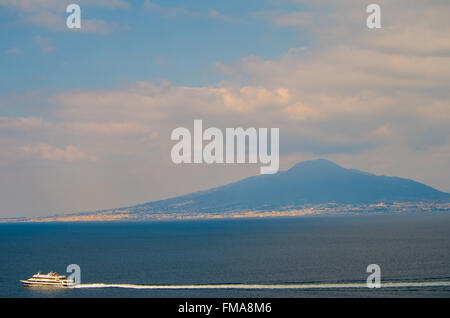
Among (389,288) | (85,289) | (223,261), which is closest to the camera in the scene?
(389,288)

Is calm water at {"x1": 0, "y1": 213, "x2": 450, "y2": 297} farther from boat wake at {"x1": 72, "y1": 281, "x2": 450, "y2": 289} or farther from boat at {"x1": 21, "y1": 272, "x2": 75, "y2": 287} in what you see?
boat at {"x1": 21, "y1": 272, "x2": 75, "y2": 287}

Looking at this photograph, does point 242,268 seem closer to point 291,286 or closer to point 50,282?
point 291,286

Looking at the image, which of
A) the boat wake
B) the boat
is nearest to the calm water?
the boat wake

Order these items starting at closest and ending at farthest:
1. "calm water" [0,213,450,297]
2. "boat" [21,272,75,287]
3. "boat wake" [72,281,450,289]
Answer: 1. "calm water" [0,213,450,297]
2. "boat wake" [72,281,450,289]
3. "boat" [21,272,75,287]

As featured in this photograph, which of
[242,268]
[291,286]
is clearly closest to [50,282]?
[242,268]

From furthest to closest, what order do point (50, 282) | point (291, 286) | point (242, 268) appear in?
point (242, 268) → point (50, 282) → point (291, 286)

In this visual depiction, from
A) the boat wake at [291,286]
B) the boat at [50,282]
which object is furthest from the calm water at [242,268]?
the boat at [50,282]

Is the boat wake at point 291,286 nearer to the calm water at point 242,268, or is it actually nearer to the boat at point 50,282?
the calm water at point 242,268

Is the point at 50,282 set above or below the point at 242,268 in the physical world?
below
